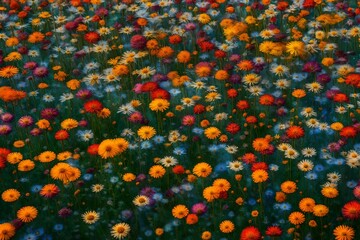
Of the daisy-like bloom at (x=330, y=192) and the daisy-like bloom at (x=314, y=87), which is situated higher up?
the daisy-like bloom at (x=330, y=192)

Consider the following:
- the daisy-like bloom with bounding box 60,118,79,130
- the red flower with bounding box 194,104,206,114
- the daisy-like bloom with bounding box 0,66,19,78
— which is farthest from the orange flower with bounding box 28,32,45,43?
the red flower with bounding box 194,104,206,114

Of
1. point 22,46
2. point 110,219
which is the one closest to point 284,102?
point 110,219

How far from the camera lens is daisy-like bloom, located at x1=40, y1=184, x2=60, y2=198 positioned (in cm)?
481

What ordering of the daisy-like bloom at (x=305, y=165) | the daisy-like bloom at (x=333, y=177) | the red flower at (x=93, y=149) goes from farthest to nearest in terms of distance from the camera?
the red flower at (x=93, y=149) < the daisy-like bloom at (x=305, y=165) < the daisy-like bloom at (x=333, y=177)

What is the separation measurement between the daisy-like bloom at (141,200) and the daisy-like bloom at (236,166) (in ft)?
2.76

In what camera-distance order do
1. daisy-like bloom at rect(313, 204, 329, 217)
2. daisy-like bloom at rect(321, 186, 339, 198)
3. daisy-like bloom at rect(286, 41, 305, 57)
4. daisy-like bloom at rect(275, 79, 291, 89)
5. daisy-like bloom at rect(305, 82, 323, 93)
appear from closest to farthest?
daisy-like bloom at rect(313, 204, 329, 217) → daisy-like bloom at rect(321, 186, 339, 198) → daisy-like bloom at rect(305, 82, 323, 93) → daisy-like bloom at rect(275, 79, 291, 89) → daisy-like bloom at rect(286, 41, 305, 57)

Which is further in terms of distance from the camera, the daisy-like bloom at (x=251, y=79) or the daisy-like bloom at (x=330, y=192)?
the daisy-like bloom at (x=251, y=79)

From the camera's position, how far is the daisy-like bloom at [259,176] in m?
4.82

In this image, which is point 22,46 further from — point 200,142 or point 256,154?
point 256,154

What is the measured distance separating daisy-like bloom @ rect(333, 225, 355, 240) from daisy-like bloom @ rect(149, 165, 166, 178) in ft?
5.16

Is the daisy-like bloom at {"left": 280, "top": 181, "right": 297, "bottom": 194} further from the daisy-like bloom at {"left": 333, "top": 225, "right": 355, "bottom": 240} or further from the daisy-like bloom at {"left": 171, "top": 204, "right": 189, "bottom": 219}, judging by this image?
the daisy-like bloom at {"left": 171, "top": 204, "right": 189, "bottom": 219}

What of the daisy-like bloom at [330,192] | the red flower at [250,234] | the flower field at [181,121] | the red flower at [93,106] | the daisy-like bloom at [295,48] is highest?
the red flower at [93,106]

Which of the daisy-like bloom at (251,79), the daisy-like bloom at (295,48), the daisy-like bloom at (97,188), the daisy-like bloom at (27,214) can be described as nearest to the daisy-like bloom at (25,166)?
the daisy-like bloom at (27,214)

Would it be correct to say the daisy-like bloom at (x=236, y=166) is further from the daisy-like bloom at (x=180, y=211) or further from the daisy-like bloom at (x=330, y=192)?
the daisy-like bloom at (x=330, y=192)
